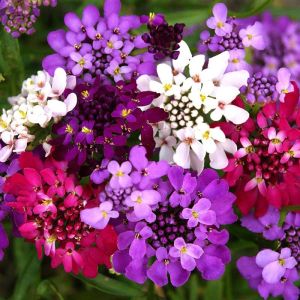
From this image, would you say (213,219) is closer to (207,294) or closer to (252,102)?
(252,102)

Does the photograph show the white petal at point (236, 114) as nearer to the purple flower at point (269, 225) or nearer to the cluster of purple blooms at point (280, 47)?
the purple flower at point (269, 225)

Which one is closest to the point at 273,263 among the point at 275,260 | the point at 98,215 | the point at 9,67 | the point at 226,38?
the point at 275,260

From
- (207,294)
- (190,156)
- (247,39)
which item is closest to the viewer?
(190,156)

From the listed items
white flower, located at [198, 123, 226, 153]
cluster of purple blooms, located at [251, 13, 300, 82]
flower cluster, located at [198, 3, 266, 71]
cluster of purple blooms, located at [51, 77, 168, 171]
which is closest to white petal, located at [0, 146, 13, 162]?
cluster of purple blooms, located at [51, 77, 168, 171]

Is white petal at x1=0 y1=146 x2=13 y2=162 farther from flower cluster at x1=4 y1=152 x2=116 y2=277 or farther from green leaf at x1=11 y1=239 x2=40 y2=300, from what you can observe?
green leaf at x1=11 y1=239 x2=40 y2=300

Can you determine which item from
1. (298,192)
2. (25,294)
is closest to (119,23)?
(298,192)
